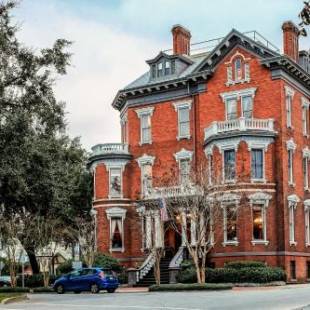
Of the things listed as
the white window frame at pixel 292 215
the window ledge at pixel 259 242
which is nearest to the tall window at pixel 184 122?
the white window frame at pixel 292 215

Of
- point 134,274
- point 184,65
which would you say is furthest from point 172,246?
point 184,65

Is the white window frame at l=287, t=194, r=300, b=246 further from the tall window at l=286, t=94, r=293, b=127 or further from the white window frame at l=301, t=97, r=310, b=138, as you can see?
the white window frame at l=301, t=97, r=310, b=138

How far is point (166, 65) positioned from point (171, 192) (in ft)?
38.4

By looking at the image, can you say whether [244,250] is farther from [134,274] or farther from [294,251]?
[134,274]

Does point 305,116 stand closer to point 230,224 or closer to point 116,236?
point 230,224

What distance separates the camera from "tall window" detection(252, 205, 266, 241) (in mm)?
42469

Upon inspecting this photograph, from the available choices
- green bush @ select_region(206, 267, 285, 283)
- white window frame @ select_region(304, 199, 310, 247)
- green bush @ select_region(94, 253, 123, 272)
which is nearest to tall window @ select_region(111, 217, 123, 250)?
green bush @ select_region(94, 253, 123, 272)

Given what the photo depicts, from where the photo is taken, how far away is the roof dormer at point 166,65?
50.1m

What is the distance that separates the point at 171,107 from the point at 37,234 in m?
12.7

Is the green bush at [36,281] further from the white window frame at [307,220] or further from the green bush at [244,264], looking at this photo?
the white window frame at [307,220]

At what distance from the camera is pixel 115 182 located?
4981 cm

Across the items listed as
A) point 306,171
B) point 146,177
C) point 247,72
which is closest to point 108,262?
point 146,177

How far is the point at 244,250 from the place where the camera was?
42094 millimetres

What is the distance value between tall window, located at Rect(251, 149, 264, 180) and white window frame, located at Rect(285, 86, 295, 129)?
299 cm
